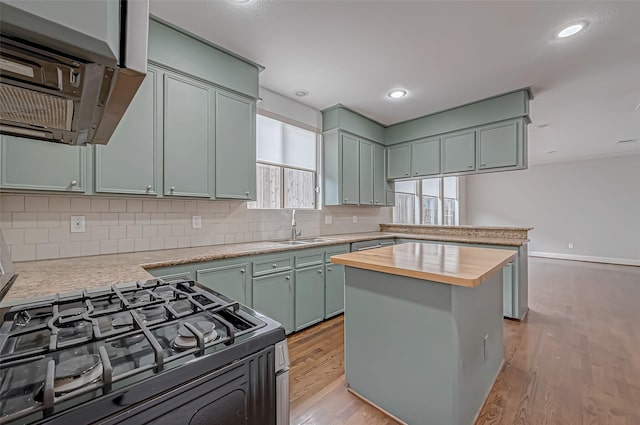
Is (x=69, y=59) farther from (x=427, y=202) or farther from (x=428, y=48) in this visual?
(x=427, y=202)

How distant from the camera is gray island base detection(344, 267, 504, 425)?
147 cm

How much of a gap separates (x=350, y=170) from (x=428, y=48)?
1769mm

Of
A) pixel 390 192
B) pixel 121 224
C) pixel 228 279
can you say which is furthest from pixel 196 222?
pixel 390 192

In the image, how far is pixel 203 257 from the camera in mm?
2076

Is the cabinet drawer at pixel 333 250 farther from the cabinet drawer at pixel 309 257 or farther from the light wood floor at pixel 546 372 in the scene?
the light wood floor at pixel 546 372

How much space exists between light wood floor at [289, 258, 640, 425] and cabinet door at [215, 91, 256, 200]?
1544 mm

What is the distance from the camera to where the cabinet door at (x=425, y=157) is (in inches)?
158

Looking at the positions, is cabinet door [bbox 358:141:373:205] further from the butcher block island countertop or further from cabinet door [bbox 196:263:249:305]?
cabinet door [bbox 196:263:249:305]

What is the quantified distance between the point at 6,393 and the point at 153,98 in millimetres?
2109

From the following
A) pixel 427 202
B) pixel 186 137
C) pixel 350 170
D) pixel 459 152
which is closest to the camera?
pixel 186 137

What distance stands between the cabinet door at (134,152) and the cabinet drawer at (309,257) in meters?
1.39

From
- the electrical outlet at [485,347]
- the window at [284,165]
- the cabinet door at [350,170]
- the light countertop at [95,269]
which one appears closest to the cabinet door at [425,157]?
the cabinet door at [350,170]

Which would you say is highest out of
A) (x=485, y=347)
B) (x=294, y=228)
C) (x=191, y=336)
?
(x=294, y=228)

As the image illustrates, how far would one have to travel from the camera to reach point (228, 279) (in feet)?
7.38
